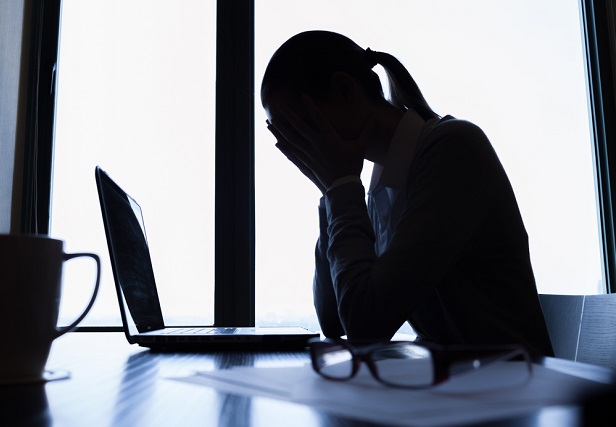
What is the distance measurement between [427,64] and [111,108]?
1.18 metres

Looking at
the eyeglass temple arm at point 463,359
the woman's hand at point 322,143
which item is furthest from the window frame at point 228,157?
the eyeglass temple arm at point 463,359

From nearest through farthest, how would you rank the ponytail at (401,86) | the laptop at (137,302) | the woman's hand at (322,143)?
the laptop at (137,302) < the woman's hand at (322,143) < the ponytail at (401,86)

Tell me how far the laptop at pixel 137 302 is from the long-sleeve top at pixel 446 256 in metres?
0.12

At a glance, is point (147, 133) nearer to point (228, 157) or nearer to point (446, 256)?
point (228, 157)

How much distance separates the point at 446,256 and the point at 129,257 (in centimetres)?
52

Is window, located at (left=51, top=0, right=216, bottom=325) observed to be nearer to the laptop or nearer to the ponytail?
the laptop

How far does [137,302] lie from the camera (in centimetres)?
99

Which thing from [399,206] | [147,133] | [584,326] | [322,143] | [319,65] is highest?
[147,133]

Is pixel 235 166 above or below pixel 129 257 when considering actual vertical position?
above

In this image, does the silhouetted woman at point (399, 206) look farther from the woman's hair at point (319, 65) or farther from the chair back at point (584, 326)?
the chair back at point (584, 326)

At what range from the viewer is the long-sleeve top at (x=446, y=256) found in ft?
2.69

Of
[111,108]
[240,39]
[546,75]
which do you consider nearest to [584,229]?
[546,75]

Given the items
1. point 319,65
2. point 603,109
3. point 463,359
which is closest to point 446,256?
point 319,65

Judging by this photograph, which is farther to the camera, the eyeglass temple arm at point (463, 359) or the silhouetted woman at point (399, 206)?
the silhouetted woman at point (399, 206)
